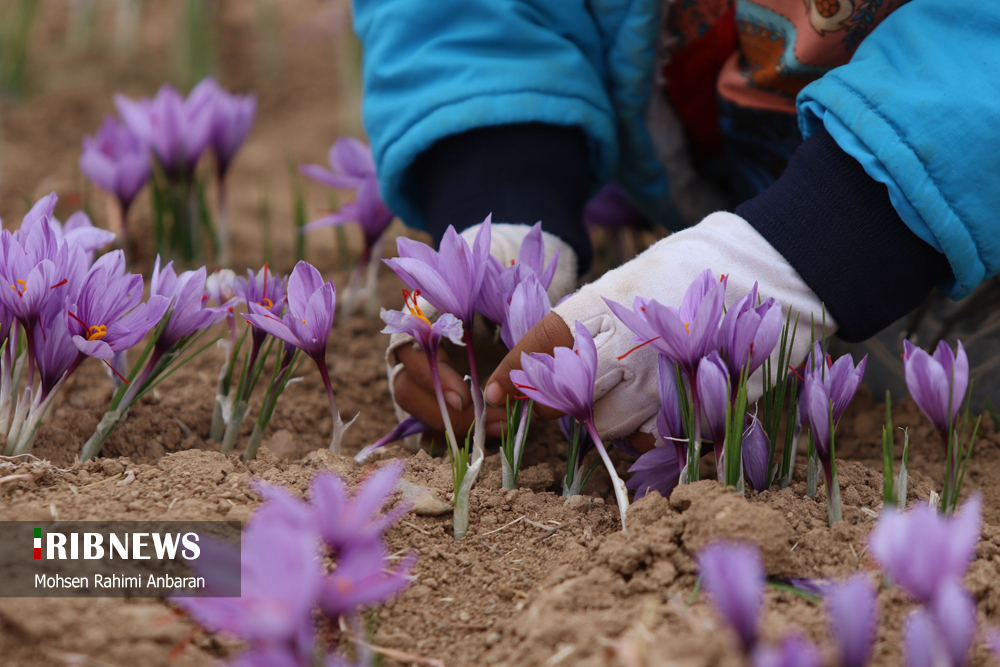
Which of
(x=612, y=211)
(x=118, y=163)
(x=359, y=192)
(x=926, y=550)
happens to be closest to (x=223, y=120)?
(x=118, y=163)

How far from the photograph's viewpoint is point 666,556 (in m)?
0.79

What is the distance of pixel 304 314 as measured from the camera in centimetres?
95

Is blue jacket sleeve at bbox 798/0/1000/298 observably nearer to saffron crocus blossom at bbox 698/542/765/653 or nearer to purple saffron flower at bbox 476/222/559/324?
purple saffron flower at bbox 476/222/559/324

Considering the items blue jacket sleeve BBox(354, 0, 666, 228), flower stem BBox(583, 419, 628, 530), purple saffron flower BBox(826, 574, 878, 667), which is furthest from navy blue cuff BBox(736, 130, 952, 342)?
purple saffron flower BBox(826, 574, 878, 667)

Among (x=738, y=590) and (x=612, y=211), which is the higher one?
(x=738, y=590)

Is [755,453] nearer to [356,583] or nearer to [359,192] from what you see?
[356,583]

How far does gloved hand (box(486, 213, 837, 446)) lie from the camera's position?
99cm

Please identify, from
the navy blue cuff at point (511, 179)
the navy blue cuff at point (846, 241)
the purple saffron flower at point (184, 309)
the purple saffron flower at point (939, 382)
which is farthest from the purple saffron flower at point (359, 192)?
the purple saffron flower at point (939, 382)

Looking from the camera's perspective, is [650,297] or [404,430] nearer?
[650,297]

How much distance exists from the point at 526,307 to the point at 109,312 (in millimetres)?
496

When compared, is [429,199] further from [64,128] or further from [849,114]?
[64,128]

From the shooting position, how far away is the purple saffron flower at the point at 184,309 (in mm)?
1013

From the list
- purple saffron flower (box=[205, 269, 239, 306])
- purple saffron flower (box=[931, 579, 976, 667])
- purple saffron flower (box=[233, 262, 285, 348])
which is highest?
purple saffron flower (box=[931, 579, 976, 667])

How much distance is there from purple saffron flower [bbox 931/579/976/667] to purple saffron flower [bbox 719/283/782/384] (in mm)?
337
